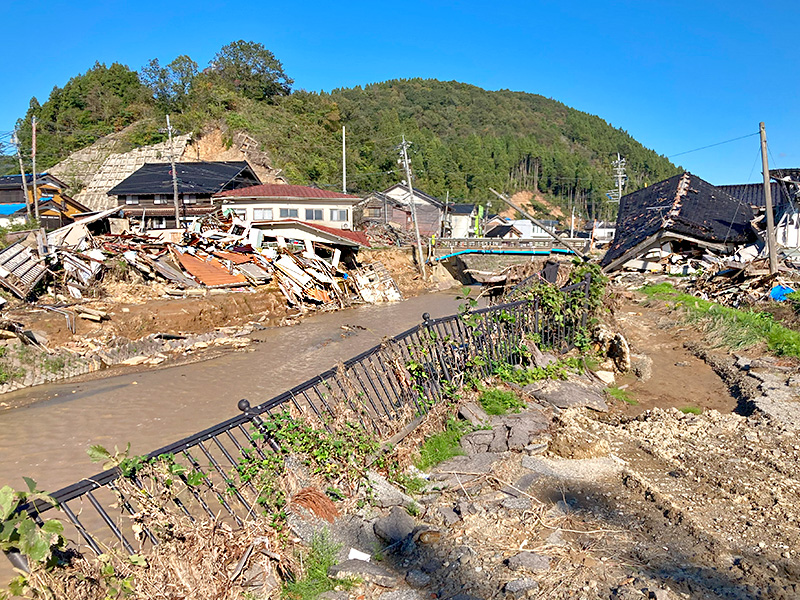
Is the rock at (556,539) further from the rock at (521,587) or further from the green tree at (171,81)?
the green tree at (171,81)

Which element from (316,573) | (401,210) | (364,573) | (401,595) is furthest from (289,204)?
(401,595)

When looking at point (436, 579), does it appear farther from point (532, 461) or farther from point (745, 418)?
point (745, 418)

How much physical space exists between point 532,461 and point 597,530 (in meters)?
1.26

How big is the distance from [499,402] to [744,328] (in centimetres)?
656

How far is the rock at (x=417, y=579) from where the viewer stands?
338 centimetres

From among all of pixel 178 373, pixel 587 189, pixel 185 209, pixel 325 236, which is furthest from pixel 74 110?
pixel 587 189

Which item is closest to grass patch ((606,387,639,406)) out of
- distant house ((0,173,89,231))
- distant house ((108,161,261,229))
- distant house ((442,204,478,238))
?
distant house ((108,161,261,229))

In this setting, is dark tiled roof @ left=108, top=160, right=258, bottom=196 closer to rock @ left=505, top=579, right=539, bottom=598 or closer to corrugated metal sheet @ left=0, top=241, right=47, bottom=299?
corrugated metal sheet @ left=0, top=241, right=47, bottom=299

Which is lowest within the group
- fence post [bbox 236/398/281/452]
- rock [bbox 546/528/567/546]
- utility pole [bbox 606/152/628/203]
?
rock [bbox 546/528/567/546]

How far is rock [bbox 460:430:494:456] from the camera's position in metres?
5.48

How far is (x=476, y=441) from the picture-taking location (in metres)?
5.60

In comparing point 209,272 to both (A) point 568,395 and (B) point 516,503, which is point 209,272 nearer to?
(A) point 568,395

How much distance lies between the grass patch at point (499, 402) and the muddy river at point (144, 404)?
534 centimetres

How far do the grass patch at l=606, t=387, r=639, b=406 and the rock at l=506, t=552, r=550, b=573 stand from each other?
442 cm
